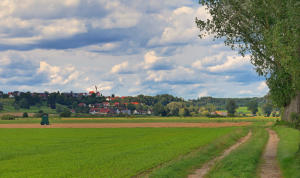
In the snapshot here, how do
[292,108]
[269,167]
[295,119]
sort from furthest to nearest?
[295,119] → [292,108] → [269,167]

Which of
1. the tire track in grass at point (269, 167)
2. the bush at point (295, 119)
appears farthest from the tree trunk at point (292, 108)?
the tire track in grass at point (269, 167)

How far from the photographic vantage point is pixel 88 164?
3011cm

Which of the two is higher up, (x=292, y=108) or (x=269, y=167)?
(x=292, y=108)

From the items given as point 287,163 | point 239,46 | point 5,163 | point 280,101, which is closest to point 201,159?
point 287,163

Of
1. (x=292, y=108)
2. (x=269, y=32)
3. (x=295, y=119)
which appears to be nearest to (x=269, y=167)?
(x=269, y=32)

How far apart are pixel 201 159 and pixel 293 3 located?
13.2 meters

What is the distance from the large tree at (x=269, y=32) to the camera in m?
29.9

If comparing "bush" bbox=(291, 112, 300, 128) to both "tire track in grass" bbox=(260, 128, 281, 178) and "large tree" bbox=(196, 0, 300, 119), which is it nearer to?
"large tree" bbox=(196, 0, 300, 119)

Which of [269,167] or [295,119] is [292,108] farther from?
[269,167]

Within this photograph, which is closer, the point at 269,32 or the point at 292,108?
the point at 269,32

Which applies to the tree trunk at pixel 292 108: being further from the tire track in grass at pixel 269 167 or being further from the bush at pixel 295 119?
the tire track in grass at pixel 269 167

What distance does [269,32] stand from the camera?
108ft

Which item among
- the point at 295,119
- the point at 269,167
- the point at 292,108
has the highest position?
the point at 292,108

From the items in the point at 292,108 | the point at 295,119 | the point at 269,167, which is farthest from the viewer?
the point at 295,119
